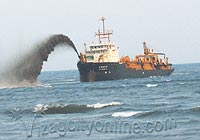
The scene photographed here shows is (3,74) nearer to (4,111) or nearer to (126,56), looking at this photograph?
(126,56)

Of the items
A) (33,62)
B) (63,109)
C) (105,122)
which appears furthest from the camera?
(33,62)

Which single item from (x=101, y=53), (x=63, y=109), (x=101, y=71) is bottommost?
(x=63, y=109)

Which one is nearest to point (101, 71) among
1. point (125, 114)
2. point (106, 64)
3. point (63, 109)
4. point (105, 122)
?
point (106, 64)

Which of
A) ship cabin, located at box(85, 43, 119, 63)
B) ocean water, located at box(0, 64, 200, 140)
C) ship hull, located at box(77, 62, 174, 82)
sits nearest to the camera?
ocean water, located at box(0, 64, 200, 140)

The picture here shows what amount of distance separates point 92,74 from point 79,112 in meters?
53.2

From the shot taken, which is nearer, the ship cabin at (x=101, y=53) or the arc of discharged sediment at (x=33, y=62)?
the arc of discharged sediment at (x=33, y=62)

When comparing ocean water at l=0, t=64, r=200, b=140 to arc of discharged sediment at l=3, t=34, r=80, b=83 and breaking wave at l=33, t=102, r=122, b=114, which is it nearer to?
breaking wave at l=33, t=102, r=122, b=114

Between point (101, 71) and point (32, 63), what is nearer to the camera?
point (32, 63)

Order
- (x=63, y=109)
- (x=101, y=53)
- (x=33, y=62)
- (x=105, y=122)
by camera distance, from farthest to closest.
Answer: (x=101, y=53) < (x=33, y=62) < (x=63, y=109) < (x=105, y=122)

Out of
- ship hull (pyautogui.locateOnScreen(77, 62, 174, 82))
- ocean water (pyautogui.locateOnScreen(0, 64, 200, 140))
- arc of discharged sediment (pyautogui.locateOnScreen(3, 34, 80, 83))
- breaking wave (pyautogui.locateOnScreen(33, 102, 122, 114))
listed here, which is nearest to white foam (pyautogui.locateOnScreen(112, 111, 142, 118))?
ocean water (pyautogui.locateOnScreen(0, 64, 200, 140))

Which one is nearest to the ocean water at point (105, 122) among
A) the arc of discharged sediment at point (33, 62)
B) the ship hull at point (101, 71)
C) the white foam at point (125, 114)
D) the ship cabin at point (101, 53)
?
the white foam at point (125, 114)

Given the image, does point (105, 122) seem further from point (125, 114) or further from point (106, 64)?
point (106, 64)

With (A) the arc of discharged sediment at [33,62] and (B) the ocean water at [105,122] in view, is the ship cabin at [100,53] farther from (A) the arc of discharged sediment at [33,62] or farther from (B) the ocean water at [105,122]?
(B) the ocean water at [105,122]

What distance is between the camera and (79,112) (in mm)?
38719
